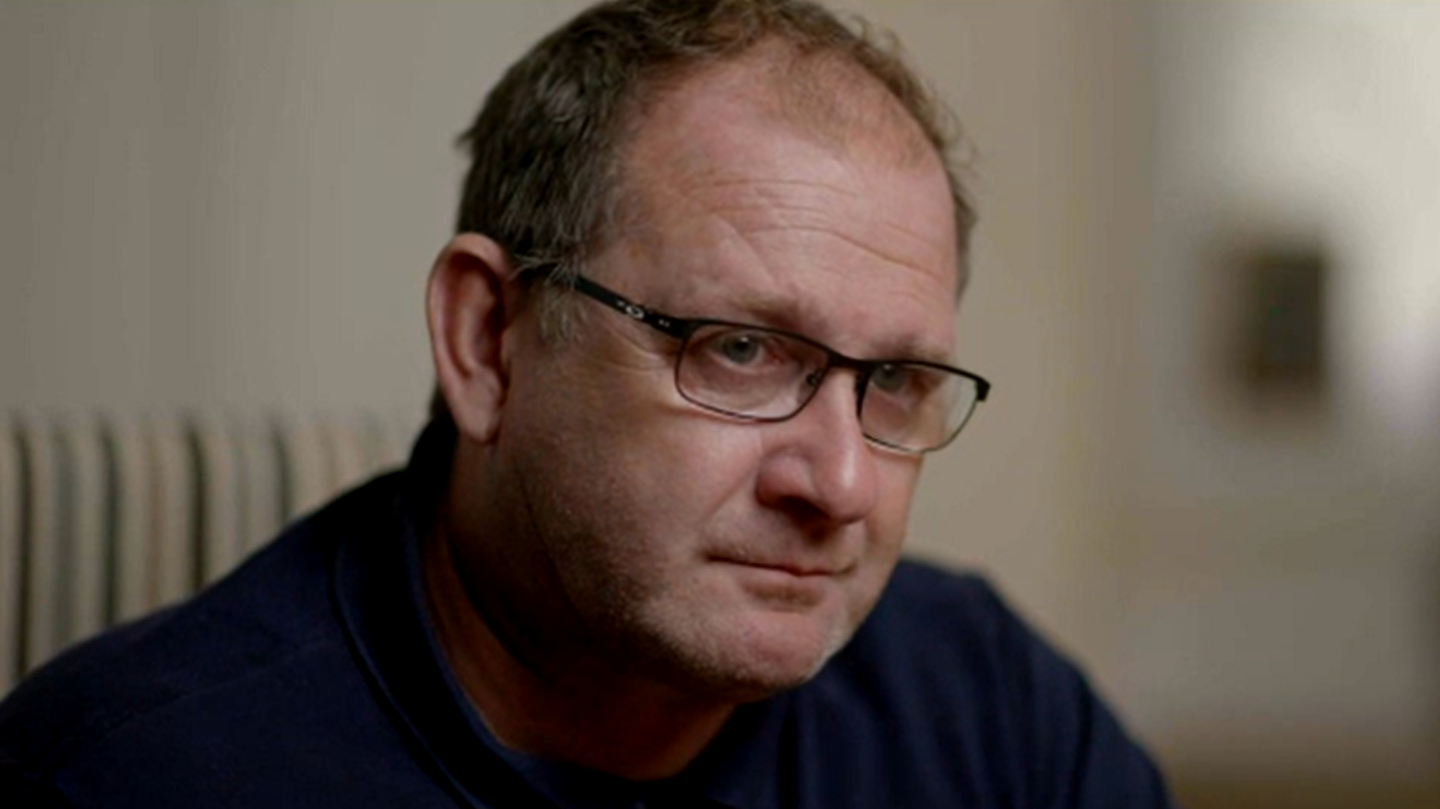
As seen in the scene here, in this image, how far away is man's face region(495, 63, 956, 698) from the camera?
4.31 feet

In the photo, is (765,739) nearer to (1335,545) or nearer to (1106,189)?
(1106,189)

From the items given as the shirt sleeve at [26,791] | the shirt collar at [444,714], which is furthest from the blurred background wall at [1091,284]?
the shirt sleeve at [26,791]

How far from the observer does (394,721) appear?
1.35m

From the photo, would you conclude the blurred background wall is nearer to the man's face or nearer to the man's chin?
the man's face

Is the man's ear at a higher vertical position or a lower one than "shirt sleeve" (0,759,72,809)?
higher

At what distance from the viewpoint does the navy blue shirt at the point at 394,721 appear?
1.29 m

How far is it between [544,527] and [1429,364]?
476 centimetres

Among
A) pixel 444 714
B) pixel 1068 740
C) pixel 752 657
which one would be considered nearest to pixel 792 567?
pixel 752 657

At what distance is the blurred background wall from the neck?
Answer: 57 cm

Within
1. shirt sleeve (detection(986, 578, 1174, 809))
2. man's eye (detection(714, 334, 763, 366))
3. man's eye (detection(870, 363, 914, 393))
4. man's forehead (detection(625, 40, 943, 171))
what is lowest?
shirt sleeve (detection(986, 578, 1174, 809))

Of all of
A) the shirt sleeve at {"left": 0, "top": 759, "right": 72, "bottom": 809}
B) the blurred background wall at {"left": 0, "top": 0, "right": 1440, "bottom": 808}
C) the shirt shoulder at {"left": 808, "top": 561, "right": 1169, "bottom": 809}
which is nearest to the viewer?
the shirt sleeve at {"left": 0, "top": 759, "right": 72, "bottom": 809}

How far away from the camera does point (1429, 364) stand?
556 cm

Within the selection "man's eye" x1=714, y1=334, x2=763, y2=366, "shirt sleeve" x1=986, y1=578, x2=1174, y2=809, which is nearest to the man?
"man's eye" x1=714, y1=334, x2=763, y2=366

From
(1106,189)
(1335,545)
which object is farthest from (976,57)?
(1335,545)
